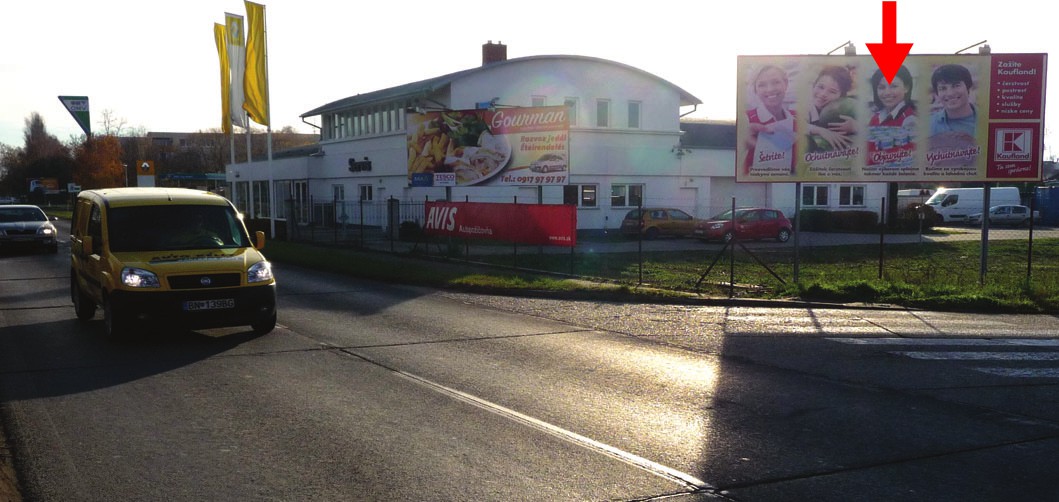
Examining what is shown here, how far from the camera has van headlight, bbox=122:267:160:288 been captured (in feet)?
33.9

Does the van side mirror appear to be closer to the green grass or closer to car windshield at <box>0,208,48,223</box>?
the green grass

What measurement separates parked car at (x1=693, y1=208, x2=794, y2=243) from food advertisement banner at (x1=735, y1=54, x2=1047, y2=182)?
44.5 feet

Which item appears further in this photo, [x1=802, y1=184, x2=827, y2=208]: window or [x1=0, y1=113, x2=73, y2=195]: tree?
[x1=0, y1=113, x2=73, y2=195]: tree

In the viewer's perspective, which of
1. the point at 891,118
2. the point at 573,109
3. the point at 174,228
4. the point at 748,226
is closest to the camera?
the point at 174,228

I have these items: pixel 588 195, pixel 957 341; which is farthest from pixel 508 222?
pixel 588 195

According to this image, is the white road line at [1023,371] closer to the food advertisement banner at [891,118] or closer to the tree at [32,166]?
the food advertisement banner at [891,118]

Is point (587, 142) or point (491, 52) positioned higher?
point (491, 52)

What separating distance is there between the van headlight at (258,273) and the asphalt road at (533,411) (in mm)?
781

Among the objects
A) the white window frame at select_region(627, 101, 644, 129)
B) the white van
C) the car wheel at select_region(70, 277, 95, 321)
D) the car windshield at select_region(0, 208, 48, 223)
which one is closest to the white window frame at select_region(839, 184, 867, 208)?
the white van

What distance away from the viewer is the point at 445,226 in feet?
82.5

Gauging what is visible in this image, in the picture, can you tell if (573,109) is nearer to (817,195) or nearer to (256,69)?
(256,69)

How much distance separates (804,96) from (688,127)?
106 ft

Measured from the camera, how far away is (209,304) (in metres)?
10.5

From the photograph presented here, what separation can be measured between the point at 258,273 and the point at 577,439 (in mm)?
5919
